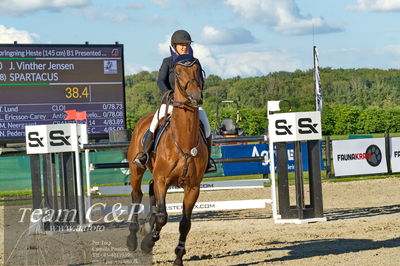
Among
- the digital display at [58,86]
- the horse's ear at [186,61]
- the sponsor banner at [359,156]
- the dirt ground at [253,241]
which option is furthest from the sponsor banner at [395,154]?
the horse's ear at [186,61]

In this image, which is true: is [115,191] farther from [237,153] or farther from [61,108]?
[237,153]

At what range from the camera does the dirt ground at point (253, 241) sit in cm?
874

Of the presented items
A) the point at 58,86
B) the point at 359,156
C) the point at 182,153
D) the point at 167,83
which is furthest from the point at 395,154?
the point at 182,153

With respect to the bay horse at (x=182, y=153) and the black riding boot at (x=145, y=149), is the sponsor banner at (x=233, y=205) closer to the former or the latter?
the black riding boot at (x=145, y=149)

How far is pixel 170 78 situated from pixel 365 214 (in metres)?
6.27

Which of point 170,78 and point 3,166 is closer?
point 170,78

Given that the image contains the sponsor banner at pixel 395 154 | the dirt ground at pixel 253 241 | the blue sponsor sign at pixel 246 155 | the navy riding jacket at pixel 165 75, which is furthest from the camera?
the sponsor banner at pixel 395 154

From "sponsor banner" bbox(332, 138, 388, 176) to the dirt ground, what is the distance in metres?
5.35

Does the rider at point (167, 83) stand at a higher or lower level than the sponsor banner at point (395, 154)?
higher

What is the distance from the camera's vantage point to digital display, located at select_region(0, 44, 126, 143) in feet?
54.7

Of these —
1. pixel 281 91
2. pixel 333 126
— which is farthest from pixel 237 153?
pixel 281 91

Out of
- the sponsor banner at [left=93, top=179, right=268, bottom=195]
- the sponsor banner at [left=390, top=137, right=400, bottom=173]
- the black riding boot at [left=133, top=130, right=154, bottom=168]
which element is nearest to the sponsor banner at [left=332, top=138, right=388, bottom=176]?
the sponsor banner at [left=390, top=137, right=400, bottom=173]

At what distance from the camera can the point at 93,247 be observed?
10.1 metres

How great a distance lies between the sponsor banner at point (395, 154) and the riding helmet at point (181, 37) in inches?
540
